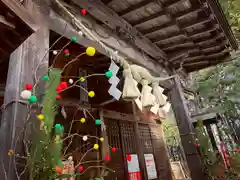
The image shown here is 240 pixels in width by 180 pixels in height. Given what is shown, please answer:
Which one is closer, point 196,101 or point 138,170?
point 138,170

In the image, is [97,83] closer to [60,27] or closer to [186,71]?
[60,27]

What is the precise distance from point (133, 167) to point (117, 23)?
157 inches

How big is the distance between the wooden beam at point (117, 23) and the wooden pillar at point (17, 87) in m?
1.19

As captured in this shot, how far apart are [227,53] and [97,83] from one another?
12.6ft

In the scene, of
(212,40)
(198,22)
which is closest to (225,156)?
(212,40)

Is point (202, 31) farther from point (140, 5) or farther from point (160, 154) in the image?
point (160, 154)

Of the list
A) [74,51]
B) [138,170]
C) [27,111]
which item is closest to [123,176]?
[138,170]

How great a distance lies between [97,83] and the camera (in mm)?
5336

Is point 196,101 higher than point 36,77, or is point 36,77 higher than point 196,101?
point 196,101

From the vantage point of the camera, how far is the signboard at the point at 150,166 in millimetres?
5726

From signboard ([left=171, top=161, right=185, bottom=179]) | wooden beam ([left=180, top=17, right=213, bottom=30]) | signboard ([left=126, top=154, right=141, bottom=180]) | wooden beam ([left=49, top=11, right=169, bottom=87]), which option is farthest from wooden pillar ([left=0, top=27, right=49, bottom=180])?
signboard ([left=171, top=161, right=185, bottom=179])

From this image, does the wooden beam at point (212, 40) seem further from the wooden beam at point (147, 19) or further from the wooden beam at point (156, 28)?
the wooden beam at point (147, 19)

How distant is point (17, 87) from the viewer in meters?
1.87

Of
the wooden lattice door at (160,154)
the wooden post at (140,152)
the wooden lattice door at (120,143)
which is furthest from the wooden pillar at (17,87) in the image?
the wooden lattice door at (160,154)
